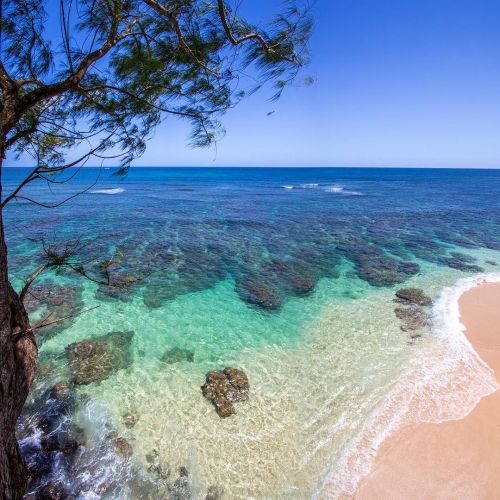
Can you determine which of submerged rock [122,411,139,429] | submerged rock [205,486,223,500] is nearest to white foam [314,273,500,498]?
submerged rock [205,486,223,500]

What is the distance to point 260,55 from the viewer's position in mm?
4379

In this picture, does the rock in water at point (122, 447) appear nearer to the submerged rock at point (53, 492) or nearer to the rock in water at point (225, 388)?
the submerged rock at point (53, 492)

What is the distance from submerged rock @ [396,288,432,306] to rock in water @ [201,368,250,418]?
327 inches

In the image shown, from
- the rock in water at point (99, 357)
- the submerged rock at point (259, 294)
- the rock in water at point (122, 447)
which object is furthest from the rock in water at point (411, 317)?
the rock in water at point (99, 357)

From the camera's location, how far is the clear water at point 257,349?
21.1 ft

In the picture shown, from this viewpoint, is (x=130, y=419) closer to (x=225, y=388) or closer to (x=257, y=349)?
(x=225, y=388)

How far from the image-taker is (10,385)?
9.29 feet

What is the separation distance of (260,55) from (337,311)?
33.4ft

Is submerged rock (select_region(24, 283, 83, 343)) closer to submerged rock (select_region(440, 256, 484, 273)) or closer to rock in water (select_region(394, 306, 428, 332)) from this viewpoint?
rock in water (select_region(394, 306, 428, 332))

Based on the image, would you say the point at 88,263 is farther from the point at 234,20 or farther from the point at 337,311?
the point at 234,20

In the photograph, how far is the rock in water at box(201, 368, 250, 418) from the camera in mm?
7747

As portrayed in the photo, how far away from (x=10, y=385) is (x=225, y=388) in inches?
247

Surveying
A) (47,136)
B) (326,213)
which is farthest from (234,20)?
(326,213)

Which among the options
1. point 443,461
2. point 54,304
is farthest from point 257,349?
point 54,304
